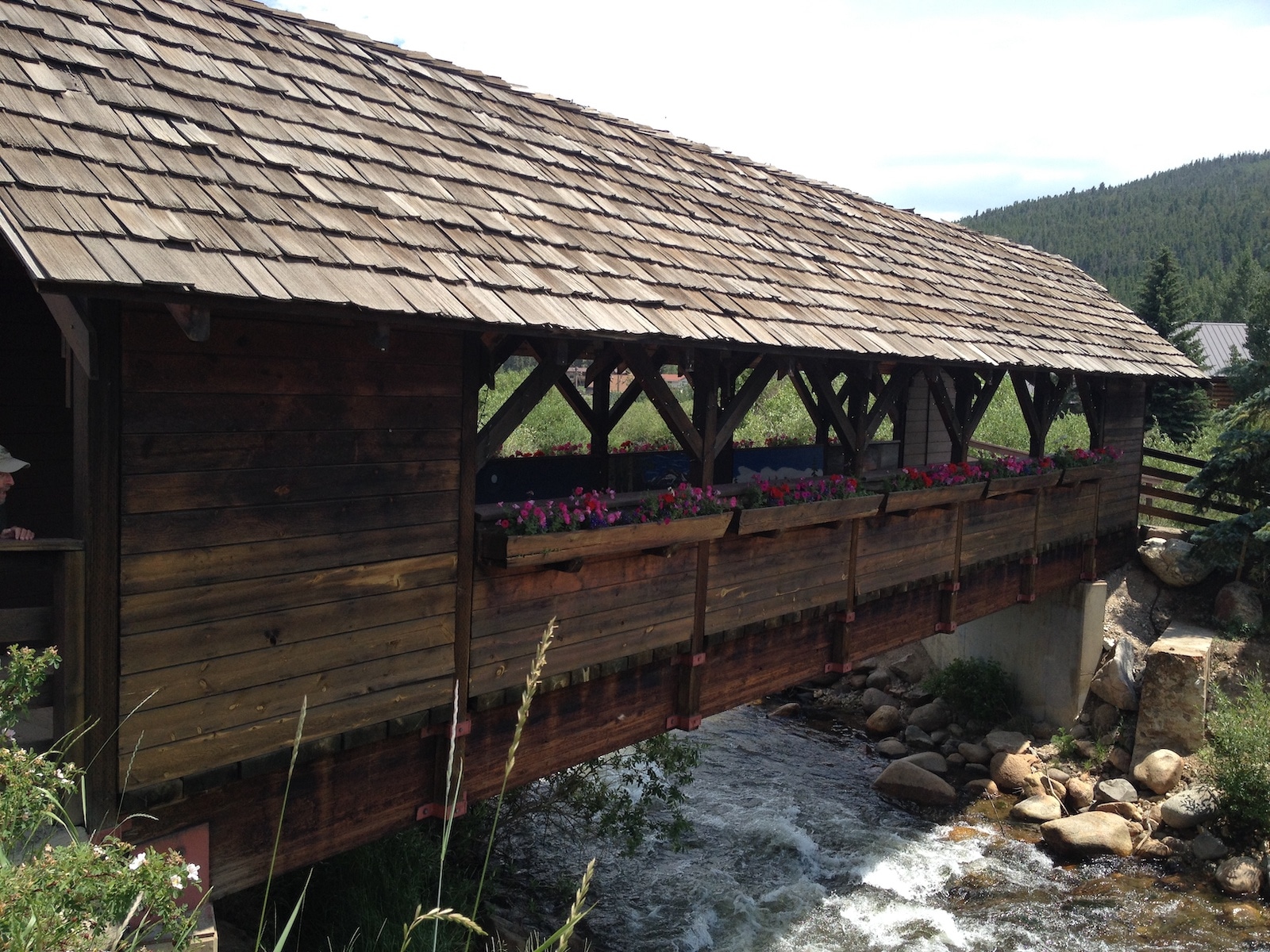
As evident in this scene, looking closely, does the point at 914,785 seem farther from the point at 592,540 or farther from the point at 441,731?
the point at 441,731

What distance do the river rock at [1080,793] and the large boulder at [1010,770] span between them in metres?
0.53

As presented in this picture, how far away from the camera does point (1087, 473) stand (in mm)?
12883

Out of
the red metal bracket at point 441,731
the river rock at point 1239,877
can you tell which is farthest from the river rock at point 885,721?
the red metal bracket at point 441,731

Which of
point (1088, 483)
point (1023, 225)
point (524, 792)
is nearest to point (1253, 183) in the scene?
point (1023, 225)

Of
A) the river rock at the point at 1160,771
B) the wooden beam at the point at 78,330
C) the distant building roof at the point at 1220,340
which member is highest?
the distant building roof at the point at 1220,340

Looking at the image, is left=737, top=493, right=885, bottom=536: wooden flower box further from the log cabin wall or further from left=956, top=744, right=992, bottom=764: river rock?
left=956, top=744, right=992, bottom=764: river rock

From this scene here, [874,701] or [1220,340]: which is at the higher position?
[1220,340]

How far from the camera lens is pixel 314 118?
19.1 ft

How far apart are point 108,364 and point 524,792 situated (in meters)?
6.20

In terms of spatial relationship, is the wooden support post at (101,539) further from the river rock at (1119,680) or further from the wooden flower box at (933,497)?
the river rock at (1119,680)

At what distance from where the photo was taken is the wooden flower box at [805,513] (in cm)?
696

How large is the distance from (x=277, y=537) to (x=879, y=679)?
1313cm

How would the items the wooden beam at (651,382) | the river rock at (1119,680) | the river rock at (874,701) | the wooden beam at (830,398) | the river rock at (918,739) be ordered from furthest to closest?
the river rock at (874,701)
the river rock at (918,739)
the river rock at (1119,680)
the wooden beam at (830,398)
the wooden beam at (651,382)

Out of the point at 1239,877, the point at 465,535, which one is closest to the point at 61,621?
the point at 465,535
